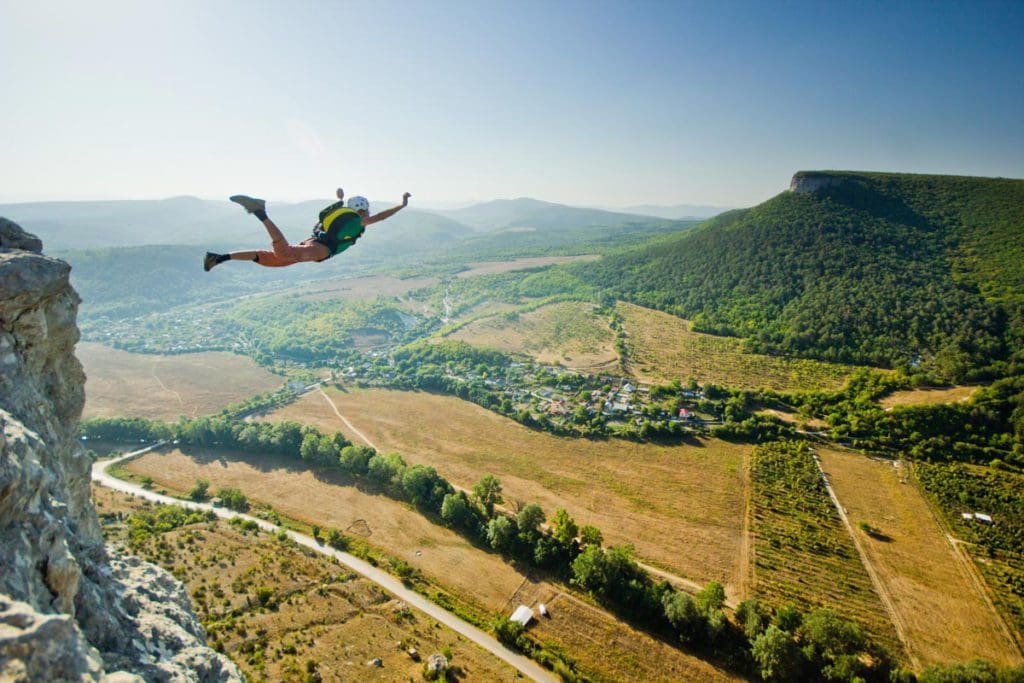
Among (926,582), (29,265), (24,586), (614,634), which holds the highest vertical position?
(29,265)

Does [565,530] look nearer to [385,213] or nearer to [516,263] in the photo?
[385,213]

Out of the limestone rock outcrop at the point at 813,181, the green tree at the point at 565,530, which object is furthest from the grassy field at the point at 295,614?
the limestone rock outcrop at the point at 813,181

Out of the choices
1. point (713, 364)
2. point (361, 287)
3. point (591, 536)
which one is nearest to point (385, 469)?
point (591, 536)

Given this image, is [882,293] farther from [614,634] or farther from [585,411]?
[614,634]

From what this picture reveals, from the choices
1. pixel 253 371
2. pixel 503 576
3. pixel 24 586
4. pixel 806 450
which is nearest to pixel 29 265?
pixel 24 586

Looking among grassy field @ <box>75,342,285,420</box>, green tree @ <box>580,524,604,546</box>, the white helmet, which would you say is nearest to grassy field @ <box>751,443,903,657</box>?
green tree @ <box>580,524,604,546</box>
